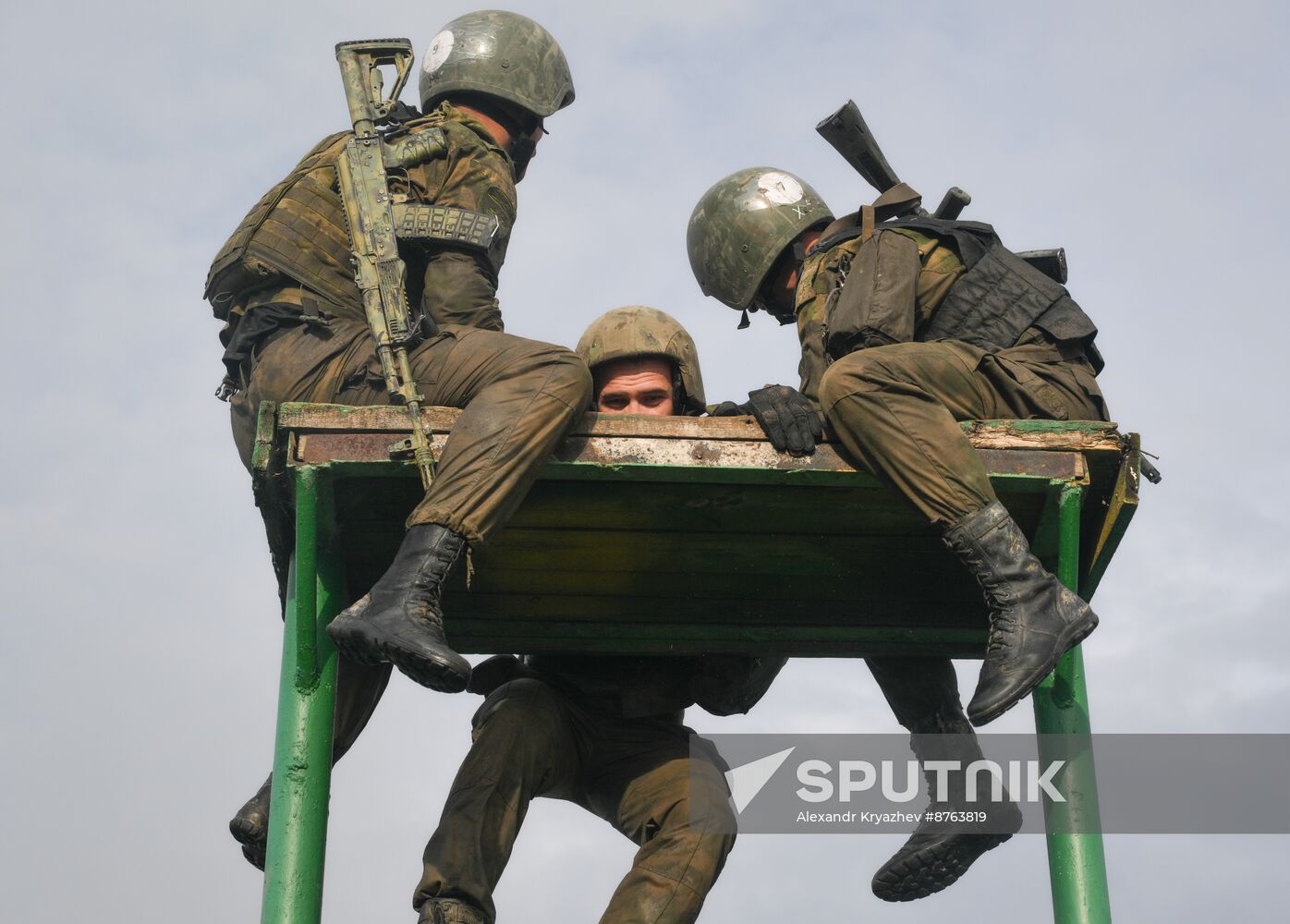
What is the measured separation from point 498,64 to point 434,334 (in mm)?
1991

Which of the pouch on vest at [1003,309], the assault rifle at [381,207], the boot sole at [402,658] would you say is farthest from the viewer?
the pouch on vest at [1003,309]

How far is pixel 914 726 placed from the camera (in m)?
9.05

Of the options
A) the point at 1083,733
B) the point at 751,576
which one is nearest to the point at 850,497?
the point at 751,576

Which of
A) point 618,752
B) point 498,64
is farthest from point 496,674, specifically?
point 498,64

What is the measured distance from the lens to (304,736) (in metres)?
7.52

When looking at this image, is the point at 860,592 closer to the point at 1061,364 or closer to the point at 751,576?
the point at 751,576

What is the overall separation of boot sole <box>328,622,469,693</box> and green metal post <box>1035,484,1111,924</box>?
2.39 m

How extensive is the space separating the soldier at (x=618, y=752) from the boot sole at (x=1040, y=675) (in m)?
1.72

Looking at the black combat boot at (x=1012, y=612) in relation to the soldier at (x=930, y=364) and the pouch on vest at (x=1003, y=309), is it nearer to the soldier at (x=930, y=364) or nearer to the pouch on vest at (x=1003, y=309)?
the soldier at (x=930, y=364)

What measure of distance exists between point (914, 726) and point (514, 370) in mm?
2670

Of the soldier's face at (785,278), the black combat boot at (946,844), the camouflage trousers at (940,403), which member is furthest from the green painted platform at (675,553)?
the soldier's face at (785,278)

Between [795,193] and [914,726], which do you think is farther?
[795,193]

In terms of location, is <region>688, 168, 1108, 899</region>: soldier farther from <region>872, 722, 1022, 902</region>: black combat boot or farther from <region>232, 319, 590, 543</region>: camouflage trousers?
<region>232, 319, 590, 543</region>: camouflage trousers

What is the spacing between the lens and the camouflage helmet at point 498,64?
9.82m
